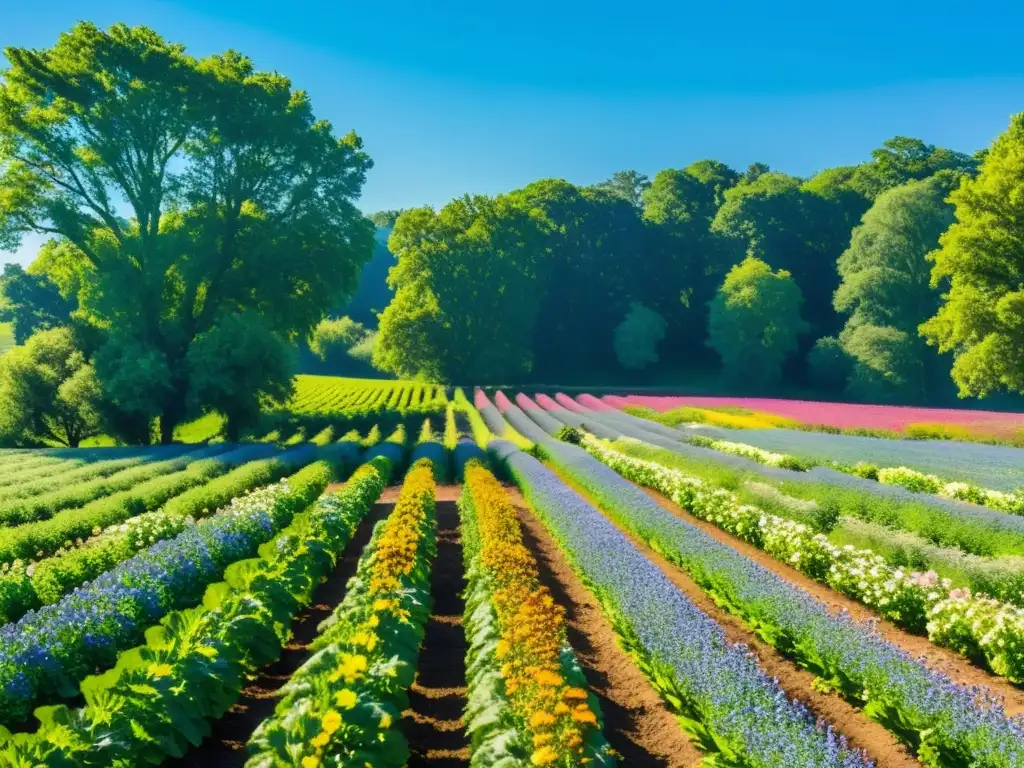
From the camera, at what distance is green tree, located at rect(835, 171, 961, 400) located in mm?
48844

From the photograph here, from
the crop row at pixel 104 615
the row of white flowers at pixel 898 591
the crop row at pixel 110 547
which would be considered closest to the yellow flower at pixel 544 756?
the crop row at pixel 104 615

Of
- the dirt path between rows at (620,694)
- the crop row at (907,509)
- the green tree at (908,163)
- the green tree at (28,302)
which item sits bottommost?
the dirt path between rows at (620,694)

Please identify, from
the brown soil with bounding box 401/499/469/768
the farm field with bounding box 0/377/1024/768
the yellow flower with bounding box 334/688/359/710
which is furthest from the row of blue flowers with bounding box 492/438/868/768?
the yellow flower with bounding box 334/688/359/710

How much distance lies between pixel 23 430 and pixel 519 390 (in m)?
30.5

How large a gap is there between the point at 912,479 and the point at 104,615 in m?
16.6

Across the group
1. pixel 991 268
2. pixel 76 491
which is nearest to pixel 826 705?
pixel 76 491

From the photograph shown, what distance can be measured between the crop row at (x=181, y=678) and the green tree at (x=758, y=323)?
4979 cm

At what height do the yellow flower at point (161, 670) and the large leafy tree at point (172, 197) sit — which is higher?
the large leafy tree at point (172, 197)

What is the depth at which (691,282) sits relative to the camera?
6588 centimetres

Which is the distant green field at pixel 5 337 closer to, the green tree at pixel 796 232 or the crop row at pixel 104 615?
the green tree at pixel 796 232

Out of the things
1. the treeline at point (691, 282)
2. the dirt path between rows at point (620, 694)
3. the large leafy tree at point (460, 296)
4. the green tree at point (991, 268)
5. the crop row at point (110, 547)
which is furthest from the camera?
the large leafy tree at point (460, 296)

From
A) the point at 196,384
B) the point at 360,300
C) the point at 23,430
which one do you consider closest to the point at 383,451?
Answer: the point at 196,384

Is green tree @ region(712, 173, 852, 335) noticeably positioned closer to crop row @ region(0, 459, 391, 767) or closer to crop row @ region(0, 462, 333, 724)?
crop row @ region(0, 462, 333, 724)

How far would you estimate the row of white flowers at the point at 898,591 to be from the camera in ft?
24.6
